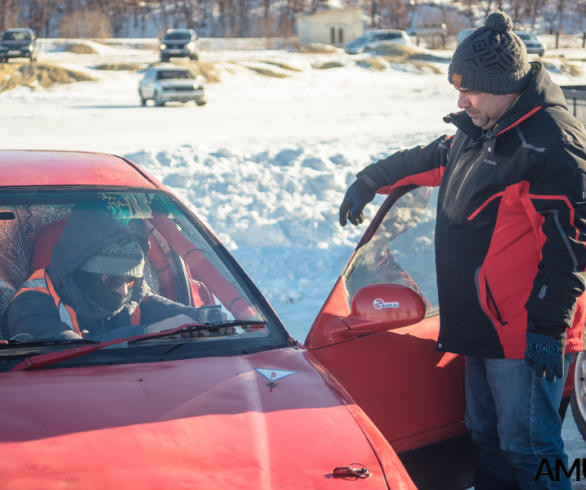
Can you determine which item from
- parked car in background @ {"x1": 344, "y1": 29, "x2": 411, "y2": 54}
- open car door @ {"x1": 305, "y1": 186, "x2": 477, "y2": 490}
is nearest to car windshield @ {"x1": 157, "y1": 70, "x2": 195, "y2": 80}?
parked car in background @ {"x1": 344, "y1": 29, "x2": 411, "y2": 54}

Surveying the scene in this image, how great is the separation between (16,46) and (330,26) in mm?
31079

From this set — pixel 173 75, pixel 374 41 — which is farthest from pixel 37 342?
pixel 374 41

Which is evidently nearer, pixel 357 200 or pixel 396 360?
pixel 396 360

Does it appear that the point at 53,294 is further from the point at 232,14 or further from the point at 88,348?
the point at 232,14

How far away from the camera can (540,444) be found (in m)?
2.23

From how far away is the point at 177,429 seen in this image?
5.32ft

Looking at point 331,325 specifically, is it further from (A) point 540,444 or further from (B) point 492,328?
(A) point 540,444

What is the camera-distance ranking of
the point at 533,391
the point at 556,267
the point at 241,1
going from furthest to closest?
1. the point at 241,1
2. the point at 533,391
3. the point at 556,267

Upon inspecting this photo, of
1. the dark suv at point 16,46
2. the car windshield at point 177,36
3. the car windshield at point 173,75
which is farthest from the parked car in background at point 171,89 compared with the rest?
the car windshield at point 177,36

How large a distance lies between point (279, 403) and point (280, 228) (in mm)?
5251

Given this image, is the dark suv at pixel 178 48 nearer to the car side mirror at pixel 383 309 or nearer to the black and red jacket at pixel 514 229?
the black and red jacket at pixel 514 229

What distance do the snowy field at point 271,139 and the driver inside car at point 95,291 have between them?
2196 mm

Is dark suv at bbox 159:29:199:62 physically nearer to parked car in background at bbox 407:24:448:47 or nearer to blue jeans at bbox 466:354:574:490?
parked car in background at bbox 407:24:448:47

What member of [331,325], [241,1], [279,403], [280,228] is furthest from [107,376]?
[241,1]
